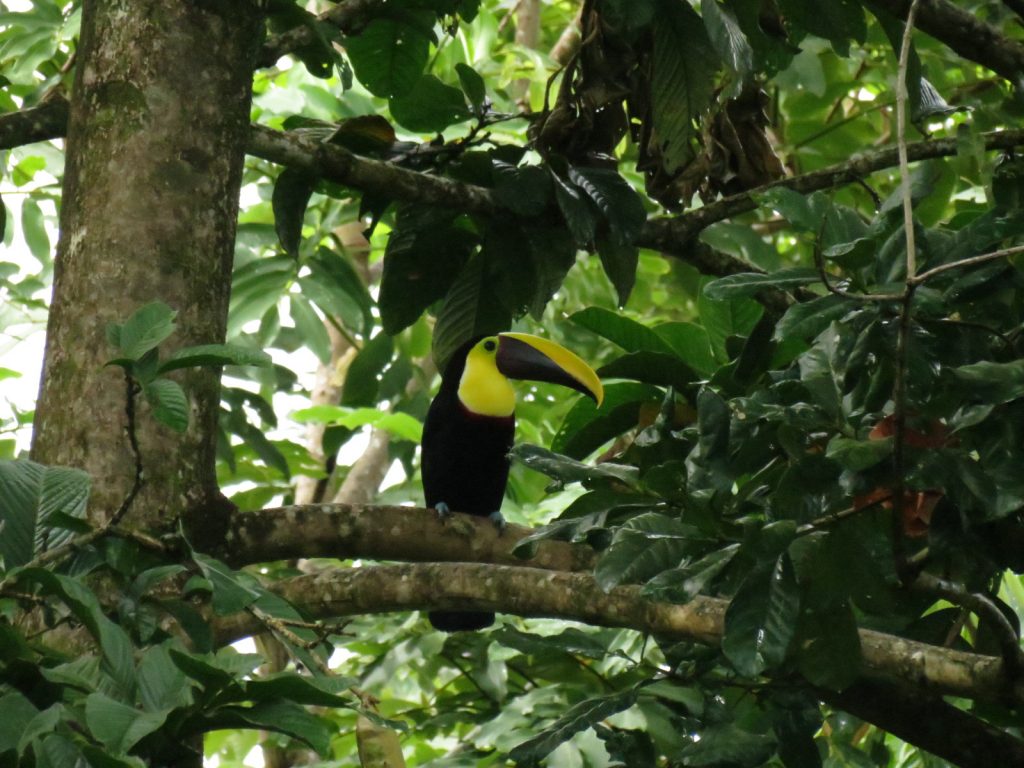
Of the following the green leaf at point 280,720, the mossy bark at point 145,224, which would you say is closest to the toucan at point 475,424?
the mossy bark at point 145,224

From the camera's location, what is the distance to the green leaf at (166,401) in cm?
121

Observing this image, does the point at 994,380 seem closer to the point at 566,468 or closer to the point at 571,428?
the point at 566,468

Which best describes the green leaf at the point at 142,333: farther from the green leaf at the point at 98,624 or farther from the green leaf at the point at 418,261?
the green leaf at the point at 418,261

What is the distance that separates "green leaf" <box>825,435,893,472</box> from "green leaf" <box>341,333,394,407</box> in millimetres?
2387

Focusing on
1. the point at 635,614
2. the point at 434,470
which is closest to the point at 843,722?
the point at 635,614

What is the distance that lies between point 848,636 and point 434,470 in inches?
91.2

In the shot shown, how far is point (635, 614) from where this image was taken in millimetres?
1637

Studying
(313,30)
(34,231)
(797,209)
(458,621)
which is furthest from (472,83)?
(34,231)

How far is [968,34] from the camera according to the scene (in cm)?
221

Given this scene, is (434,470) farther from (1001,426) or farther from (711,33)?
(1001,426)

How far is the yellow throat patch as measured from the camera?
11.9 ft

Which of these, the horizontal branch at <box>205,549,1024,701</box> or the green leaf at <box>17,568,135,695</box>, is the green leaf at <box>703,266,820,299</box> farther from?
the green leaf at <box>17,568,135,695</box>

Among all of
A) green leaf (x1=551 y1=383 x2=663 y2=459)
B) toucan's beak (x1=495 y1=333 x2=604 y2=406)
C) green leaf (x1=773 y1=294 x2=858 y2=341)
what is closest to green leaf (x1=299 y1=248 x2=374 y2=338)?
toucan's beak (x1=495 y1=333 x2=604 y2=406)

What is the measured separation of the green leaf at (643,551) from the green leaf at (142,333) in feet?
1.68
